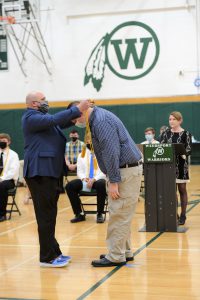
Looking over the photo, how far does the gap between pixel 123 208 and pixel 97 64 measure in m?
13.5

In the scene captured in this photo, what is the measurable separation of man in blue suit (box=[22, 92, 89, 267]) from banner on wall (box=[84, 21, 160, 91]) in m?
12.7

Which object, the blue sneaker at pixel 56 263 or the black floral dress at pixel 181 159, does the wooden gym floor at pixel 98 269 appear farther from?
the black floral dress at pixel 181 159

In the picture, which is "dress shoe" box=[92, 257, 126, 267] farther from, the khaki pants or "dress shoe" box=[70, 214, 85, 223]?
"dress shoe" box=[70, 214, 85, 223]

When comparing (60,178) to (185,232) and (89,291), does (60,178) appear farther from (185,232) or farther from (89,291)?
(185,232)

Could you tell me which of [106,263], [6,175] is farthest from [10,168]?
[106,263]

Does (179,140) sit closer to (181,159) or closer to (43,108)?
(181,159)

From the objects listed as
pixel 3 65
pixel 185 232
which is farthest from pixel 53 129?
pixel 3 65

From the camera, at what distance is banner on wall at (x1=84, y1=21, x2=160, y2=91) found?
1794cm

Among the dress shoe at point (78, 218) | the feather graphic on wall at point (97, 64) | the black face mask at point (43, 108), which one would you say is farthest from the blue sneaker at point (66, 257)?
the feather graphic on wall at point (97, 64)

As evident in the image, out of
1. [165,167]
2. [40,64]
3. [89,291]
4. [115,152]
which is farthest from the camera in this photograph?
[40,64]

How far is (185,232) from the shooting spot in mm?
7391

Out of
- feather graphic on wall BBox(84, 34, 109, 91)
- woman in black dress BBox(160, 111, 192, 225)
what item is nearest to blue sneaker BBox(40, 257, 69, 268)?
woman in black dress BBox(160, 111, 192, 225)

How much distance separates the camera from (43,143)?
5516 mm

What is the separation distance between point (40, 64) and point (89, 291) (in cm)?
1493
